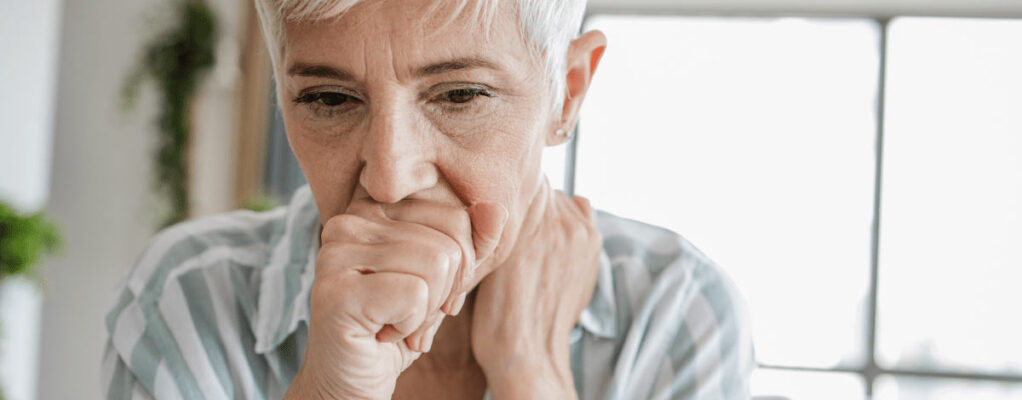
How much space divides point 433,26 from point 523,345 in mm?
473

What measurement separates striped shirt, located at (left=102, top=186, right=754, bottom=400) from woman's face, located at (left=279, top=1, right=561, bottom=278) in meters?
0.29

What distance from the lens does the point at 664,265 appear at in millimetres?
1280

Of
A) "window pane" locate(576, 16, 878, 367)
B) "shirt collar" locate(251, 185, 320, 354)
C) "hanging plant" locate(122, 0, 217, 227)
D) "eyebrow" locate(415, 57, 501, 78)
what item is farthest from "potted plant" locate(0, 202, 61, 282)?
"window pane" locate(576, 16, 878, 367)

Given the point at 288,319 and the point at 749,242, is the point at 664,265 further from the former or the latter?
the point at 749,242

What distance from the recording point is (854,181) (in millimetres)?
4883

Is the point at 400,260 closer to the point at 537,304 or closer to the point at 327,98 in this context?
the point at 327,98

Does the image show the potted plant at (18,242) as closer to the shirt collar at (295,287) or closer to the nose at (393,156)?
the shirt collar at (295,287)

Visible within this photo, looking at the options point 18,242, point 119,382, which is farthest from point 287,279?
point 18,242

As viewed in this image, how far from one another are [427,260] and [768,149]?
14.7 feet

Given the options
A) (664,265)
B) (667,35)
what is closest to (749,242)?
(667,35)

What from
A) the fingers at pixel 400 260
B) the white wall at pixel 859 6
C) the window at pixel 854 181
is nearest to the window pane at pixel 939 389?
the window at pixel 854 181

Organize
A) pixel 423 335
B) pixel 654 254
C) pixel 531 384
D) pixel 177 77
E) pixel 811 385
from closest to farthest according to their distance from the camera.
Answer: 1. pixel 423 335
2. pixel 531 384
3. pixel 654 254
4. pixel 177 77
5. pixel 811 385

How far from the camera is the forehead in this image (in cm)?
83

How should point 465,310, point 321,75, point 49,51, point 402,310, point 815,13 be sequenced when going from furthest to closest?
point 815,13, point 49,51, point 465,310, point 321,75, point 402,310
